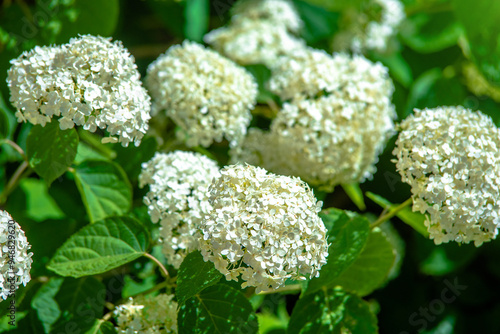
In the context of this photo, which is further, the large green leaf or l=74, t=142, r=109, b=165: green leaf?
l=74, t=142, r=109, b=165: green leaf

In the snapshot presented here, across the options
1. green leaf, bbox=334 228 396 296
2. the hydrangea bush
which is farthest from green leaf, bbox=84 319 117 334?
green leaf, bbox=334 228 396 296

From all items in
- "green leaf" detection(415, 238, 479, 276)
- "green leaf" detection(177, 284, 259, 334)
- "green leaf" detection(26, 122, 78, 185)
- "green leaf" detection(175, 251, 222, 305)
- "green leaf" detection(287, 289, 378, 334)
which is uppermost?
"green leaf" detection(26, 122, 78, 185)

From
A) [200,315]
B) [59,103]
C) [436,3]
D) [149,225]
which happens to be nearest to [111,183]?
[149,225]

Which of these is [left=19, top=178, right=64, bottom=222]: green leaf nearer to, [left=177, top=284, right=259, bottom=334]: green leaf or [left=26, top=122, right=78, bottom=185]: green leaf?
[left=26, top=122, right=78, bottom=185]: green leaf

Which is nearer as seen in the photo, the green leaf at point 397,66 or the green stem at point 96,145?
the green stem at point 96,145

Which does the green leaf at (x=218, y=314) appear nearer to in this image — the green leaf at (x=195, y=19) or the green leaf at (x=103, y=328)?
the green leaf at (x=103, y=328)

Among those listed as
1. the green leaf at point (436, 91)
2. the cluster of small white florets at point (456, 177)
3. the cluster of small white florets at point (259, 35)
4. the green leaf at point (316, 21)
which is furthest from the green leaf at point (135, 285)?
the green leaf at point (316, 21)

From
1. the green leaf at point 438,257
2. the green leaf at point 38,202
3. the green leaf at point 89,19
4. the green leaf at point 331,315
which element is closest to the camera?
the green leaf at point 331,315
